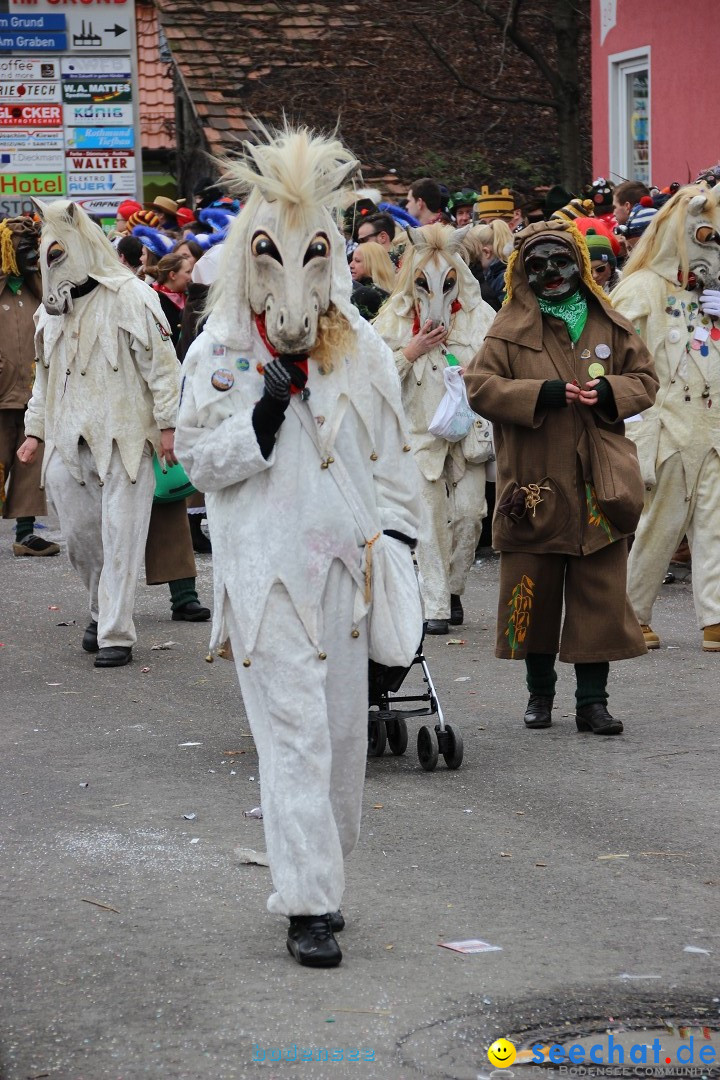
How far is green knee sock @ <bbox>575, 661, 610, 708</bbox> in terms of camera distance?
7.94 meters

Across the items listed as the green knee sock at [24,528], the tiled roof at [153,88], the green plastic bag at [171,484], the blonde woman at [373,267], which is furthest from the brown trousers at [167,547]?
A: the tiled roof at [153,88]

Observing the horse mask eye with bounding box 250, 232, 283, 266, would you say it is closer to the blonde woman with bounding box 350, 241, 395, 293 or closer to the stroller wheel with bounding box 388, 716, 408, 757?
the stroller wheel with bounding box 388, 716, 408, 757

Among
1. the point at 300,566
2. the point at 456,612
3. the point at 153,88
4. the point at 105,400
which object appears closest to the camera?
the point at 300,566

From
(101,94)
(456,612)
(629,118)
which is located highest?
(101,94)

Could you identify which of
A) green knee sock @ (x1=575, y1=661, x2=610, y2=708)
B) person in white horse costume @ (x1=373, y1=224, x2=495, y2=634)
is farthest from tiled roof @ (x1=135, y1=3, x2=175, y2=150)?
green knee sock @ (x1=575, y1=661, x2=610, y2=708)

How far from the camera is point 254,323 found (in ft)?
16.5

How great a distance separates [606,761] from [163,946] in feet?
9.07

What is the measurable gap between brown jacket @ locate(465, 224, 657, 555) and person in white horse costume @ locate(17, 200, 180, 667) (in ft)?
7.57

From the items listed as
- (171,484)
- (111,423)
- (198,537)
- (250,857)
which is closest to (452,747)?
(250,857)

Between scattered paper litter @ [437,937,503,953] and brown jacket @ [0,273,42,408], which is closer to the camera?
scattered paper litter @ [437,937,503,953]

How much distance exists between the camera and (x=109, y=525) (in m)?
9.66

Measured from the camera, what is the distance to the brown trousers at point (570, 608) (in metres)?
7.86

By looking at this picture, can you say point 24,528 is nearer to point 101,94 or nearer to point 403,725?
point 403,725

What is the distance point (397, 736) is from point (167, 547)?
3632mm
